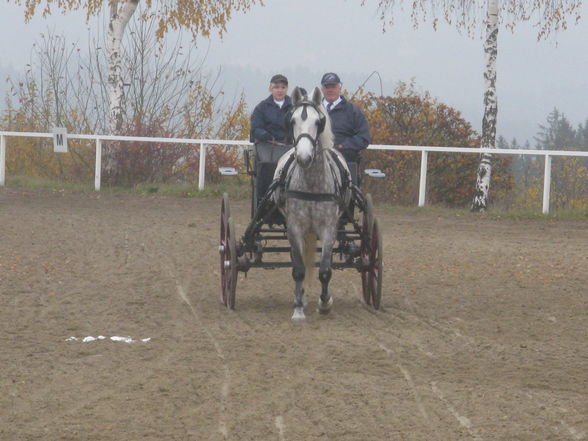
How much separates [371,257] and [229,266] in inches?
49.4

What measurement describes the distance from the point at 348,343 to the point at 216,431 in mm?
2693

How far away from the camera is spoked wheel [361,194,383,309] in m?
10.1

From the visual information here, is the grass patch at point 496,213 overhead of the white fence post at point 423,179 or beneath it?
beneath

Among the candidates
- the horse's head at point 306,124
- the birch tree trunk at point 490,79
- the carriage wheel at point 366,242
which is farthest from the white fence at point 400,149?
the horse's head at point 306,124

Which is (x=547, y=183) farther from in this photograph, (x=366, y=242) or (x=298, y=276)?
(x=298, y=276)

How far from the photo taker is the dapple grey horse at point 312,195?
9289mm

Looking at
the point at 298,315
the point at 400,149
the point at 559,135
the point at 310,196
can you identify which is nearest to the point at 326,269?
the point at 298,315

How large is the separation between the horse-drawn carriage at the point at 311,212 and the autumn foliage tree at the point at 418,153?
11.9 meters

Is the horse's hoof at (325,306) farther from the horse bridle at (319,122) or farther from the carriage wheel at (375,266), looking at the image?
the horse bridle at (319,122)

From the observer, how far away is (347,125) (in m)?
10.5

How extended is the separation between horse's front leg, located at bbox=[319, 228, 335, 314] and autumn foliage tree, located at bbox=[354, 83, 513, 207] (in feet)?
41.2

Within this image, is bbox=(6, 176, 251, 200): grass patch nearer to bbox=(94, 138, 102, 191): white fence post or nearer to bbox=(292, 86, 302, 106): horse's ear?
bbox=(94, 138, 102, 191): white fence post

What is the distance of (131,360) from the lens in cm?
775

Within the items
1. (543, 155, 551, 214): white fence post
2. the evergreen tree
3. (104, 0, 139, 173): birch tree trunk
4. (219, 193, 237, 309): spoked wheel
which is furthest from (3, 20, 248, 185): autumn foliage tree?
the evergreen tree
